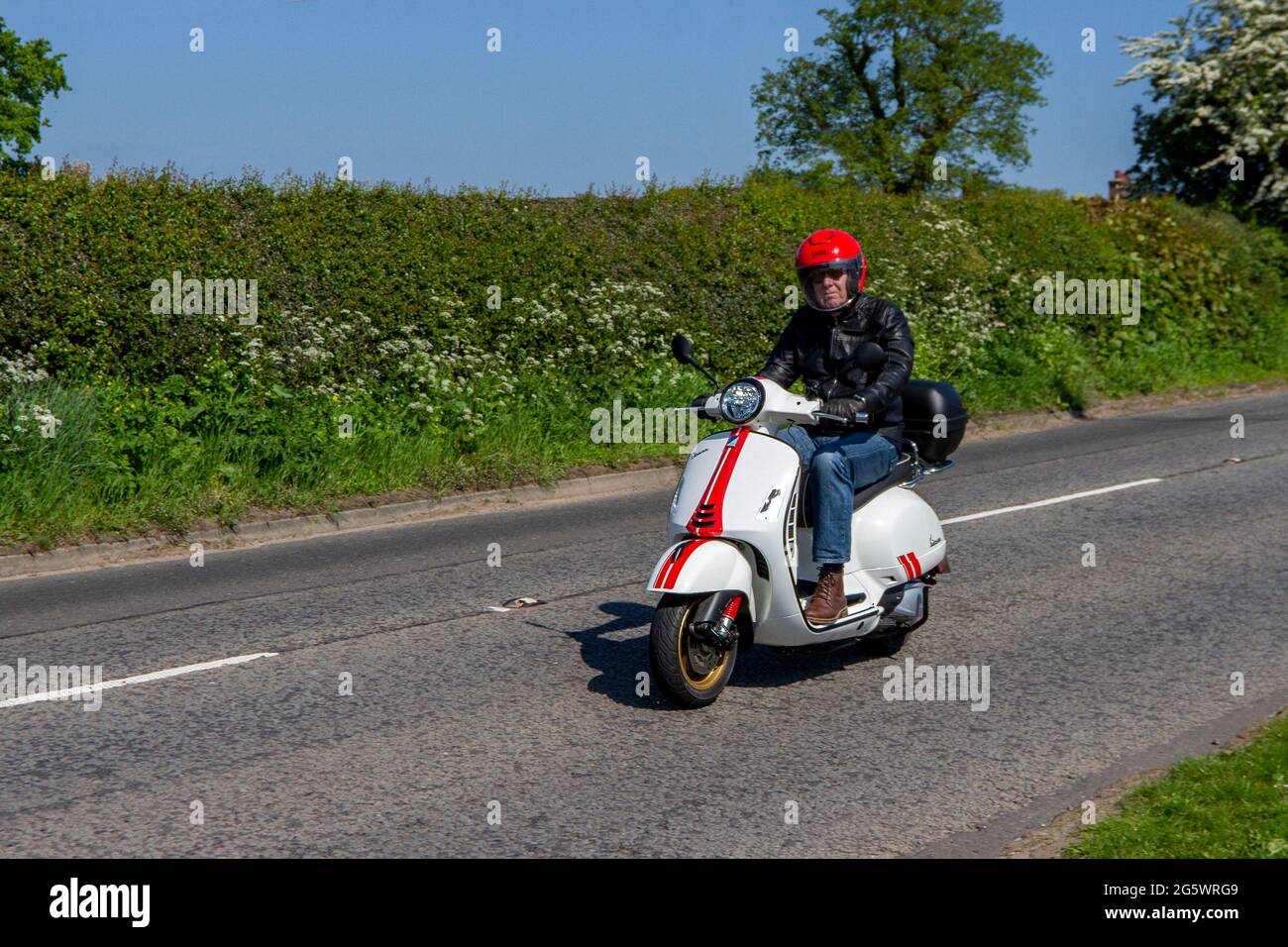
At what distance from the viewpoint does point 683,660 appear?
6328 mm

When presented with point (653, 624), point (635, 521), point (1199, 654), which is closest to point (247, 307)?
point (635, 521)

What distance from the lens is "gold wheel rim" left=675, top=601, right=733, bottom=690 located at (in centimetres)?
622

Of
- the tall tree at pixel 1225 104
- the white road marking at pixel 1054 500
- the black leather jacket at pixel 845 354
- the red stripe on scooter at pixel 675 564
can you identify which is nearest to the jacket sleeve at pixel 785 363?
the black leather jacket at pixel 845 354

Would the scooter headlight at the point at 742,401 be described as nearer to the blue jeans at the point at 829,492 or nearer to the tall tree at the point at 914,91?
the blue jeans at the point at 829,492

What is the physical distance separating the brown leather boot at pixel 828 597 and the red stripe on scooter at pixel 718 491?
681mm

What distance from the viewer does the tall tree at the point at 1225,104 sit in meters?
27.6

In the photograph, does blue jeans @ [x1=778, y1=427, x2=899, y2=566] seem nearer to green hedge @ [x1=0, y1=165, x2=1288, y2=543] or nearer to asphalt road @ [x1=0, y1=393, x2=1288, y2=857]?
asphalt road @ [x1=0, y1=393, x2=1288, y2=857]

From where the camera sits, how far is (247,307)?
43.4ft

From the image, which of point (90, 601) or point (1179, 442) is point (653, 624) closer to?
point (90, 601)

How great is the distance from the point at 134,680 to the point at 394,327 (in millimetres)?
7688

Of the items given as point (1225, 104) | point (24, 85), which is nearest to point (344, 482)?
point (1225, 104)

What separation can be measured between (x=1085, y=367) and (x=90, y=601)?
15804 millimetres

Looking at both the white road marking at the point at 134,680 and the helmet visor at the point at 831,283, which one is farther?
the helmet visor at the point at 831,283

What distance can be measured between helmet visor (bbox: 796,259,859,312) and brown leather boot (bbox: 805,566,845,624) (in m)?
1.35
